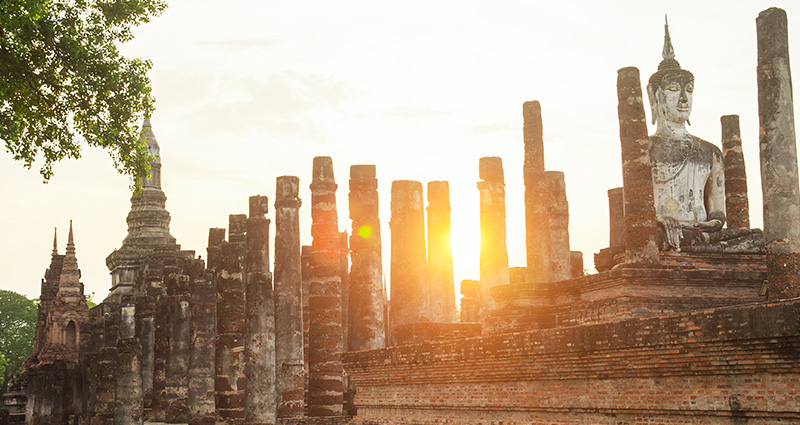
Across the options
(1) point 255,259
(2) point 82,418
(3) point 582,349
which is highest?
(1) point 255,259

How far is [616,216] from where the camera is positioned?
1820 centimetres

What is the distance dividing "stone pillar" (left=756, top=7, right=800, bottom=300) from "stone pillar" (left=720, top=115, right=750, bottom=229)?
15.2ft

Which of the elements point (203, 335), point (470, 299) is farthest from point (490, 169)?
point (203, 335)

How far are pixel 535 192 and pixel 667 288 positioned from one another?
4.87m

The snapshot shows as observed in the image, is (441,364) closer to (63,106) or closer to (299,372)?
(63,106)

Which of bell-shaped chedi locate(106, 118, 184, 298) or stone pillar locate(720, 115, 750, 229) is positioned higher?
bell-shaped chedi locate(106, 118, 184, 298)

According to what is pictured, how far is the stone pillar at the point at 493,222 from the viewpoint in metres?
21.1

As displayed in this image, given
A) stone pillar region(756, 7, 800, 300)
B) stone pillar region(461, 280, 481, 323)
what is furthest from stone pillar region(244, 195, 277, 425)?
stone pillar region(756, 7, 800, 300)

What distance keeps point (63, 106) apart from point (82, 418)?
54.1ft

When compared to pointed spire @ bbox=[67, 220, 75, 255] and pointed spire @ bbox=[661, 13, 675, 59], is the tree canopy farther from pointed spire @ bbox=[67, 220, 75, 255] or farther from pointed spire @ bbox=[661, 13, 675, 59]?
pointed spire @ bbox=[67, 220, 75, 255]

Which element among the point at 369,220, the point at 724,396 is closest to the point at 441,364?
the point at 724,396

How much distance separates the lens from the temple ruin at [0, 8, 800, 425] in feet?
31.9

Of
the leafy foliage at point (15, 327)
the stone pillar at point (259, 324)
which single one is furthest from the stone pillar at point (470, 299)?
the leafy foliage at point (15, 327)

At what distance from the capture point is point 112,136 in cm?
1568
